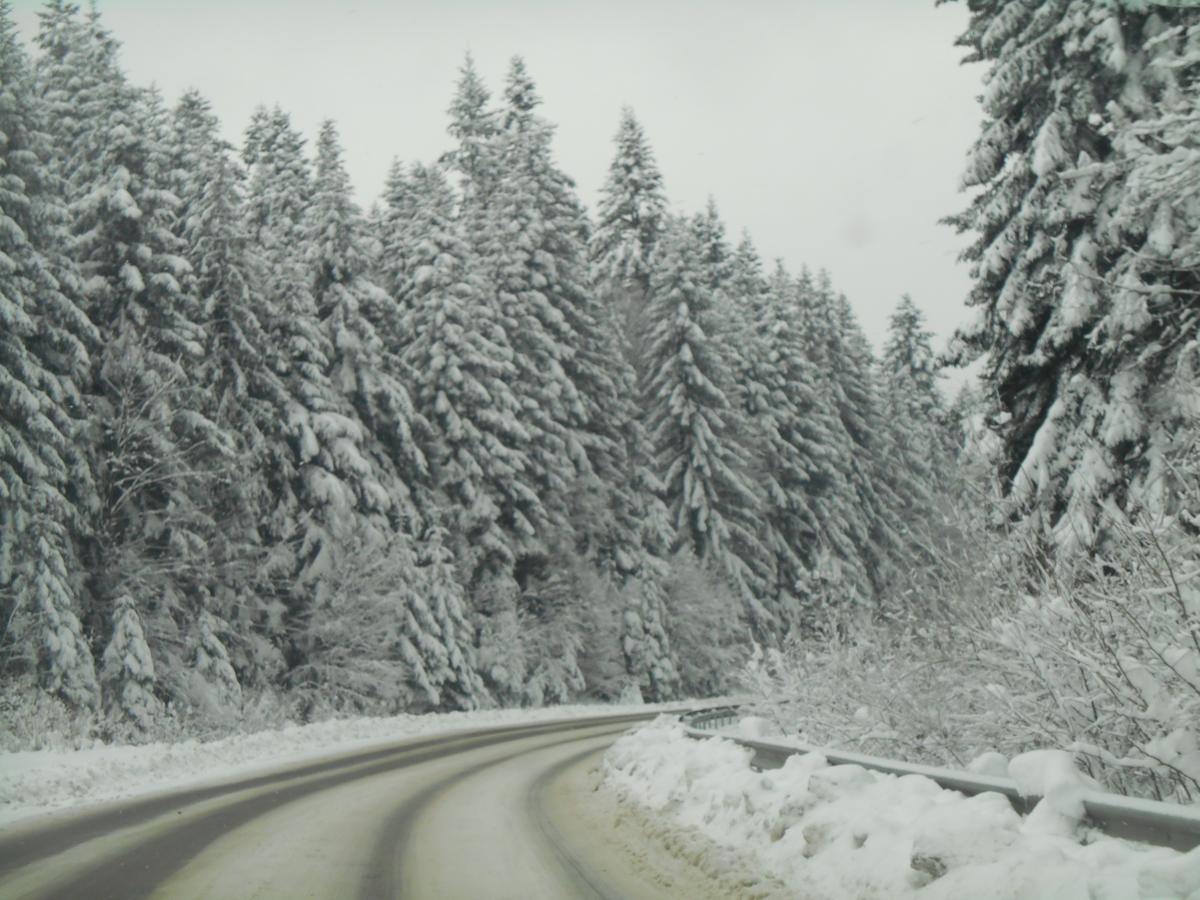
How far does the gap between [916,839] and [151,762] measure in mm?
11791

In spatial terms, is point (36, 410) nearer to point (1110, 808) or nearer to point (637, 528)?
point (1110, 808)

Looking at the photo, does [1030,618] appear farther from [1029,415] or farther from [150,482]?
[150,482]

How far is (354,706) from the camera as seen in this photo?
25453 mm

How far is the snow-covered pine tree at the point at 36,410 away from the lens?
17.9 metres

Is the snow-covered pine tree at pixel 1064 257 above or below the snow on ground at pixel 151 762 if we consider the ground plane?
above

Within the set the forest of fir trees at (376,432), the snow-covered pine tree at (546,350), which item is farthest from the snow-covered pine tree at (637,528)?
the snow-covered pine tree at (546,350)

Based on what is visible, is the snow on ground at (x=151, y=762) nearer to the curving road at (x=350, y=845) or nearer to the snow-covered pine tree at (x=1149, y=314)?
the curving road at (x=350, y=845)

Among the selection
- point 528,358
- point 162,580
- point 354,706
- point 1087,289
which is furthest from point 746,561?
point 1087,289

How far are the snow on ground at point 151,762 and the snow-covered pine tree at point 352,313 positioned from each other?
9.42 metres

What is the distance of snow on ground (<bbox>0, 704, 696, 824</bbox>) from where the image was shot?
1071 cm

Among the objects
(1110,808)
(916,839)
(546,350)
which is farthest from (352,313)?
(1110,808)

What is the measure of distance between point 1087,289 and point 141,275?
1955 centimetres

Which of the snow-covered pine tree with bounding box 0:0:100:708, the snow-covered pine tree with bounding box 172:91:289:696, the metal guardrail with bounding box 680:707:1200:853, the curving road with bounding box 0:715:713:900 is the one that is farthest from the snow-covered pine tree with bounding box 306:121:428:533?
the metal guardrail with bounding box 680:707:1200:853

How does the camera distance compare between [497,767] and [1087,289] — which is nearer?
[1087,289]
